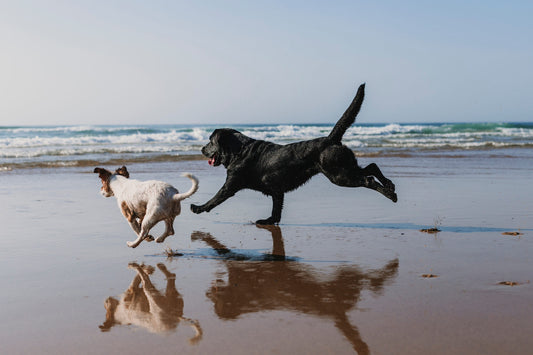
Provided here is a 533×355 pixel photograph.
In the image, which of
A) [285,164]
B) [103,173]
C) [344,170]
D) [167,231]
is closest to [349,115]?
[344,170]

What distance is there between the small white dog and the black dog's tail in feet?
6.88

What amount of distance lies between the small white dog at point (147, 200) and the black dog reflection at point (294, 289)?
2.49 ft

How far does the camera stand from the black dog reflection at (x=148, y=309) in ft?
12.0

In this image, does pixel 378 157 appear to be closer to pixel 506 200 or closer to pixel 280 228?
pixel 506 200

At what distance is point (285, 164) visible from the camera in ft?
23.6

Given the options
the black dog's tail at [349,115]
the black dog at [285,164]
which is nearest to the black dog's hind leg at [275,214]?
the black dog at [285,164]

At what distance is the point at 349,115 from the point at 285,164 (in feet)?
3.32

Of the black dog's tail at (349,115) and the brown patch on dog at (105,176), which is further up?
the black dog's tail at (349,115)

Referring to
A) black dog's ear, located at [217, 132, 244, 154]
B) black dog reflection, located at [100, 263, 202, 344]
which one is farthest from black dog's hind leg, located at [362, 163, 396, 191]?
black dog reflection, located at [100, 263, 202, 344]

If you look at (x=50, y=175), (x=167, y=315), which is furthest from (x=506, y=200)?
(x=50, y=175)

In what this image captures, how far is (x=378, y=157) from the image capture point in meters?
21.4

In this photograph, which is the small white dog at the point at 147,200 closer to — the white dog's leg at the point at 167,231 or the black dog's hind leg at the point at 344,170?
the white dog's leg at the point at 167,231

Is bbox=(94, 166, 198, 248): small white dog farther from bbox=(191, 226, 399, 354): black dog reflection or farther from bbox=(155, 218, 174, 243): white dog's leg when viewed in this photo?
bbox=(191, 226, 399, 354): black dog reflection

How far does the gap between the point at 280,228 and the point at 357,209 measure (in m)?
1.84
